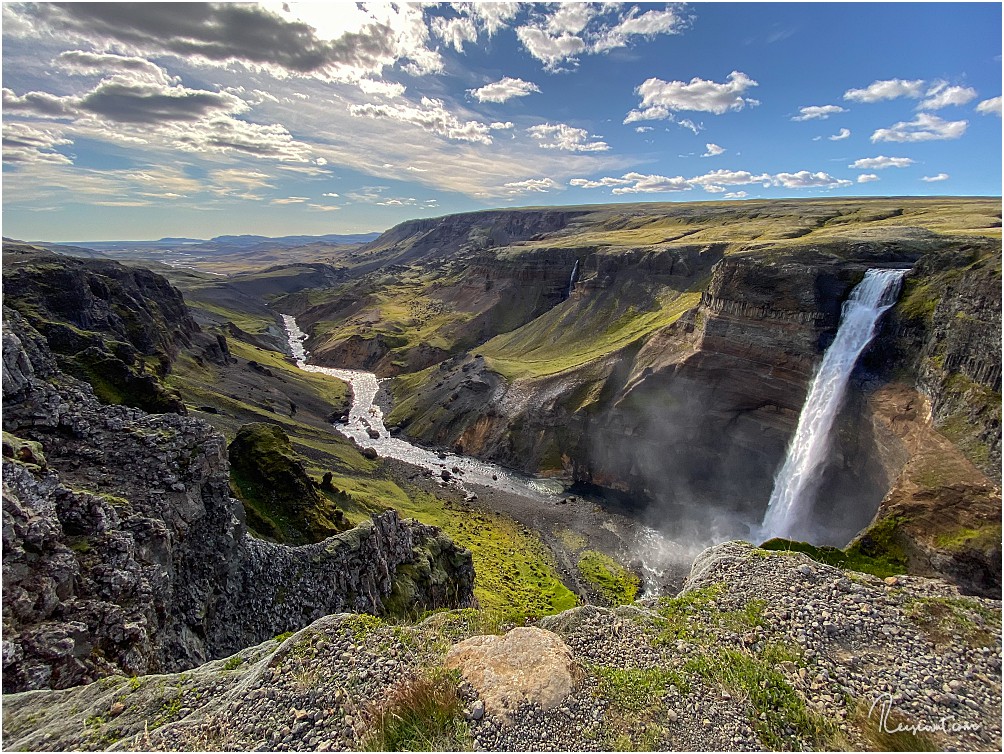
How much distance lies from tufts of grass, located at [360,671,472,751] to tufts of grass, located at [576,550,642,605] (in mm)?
31752

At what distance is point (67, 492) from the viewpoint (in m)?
12.6

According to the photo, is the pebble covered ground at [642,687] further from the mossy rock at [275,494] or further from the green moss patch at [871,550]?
the mossy rock at [275,494]

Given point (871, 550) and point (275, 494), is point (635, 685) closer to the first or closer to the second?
point (275, 494)

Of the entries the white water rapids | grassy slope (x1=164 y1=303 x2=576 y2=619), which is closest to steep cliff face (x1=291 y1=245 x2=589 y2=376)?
the white water rapids

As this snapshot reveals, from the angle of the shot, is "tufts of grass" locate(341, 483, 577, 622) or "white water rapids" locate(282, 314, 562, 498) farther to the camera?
"white water rapids" locate(282, 314, 562, 498)

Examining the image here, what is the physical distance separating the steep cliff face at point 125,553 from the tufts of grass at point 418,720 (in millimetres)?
6768

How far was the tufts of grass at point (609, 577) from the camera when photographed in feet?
130

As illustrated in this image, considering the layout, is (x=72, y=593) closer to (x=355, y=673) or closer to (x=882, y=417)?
(x=355, y=673)

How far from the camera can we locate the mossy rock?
23.1m

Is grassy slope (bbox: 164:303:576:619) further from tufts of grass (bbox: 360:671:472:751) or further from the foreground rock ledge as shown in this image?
tufts of grass (bbox: 360:671:472:751)

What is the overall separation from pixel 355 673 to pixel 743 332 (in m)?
52.5

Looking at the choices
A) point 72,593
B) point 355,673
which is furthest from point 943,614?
point 72,593

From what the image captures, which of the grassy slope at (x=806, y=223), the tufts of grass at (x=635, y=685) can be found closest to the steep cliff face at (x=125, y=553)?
the tufts of grass at (x=635, y=685)
